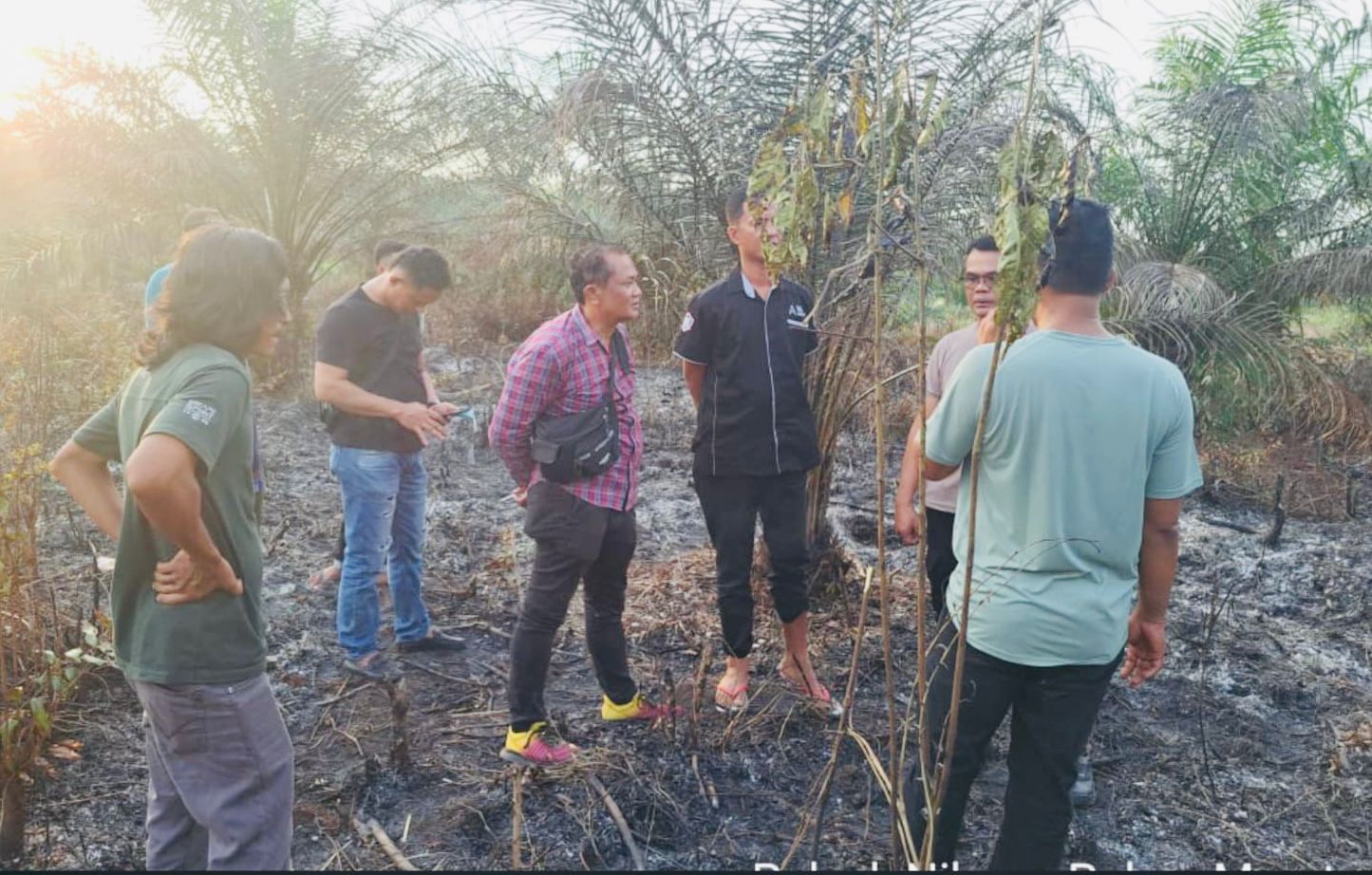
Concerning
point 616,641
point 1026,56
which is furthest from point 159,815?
point 1026,56

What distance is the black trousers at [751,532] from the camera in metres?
3.62

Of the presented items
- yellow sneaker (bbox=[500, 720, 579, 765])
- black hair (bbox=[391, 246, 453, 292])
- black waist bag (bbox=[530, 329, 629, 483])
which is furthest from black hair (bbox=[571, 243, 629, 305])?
yellow sneaker (bbox=[500, 720, 579, 765])

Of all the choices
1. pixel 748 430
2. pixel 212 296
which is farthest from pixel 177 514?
pixel 748 430

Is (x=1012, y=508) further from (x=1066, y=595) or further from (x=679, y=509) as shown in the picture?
(x=679, y=509)

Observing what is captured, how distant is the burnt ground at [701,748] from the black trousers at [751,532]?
373 millimetres

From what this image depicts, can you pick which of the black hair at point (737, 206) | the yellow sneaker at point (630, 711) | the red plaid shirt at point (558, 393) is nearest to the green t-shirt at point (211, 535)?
the red plaid shirt at point (558, 393)

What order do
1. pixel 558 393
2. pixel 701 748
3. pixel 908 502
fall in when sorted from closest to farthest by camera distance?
pixel 908 502 → pixel 558 393 → pixel 701 748

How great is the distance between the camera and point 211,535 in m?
1.99

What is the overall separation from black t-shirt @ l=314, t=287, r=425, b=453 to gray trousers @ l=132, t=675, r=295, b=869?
189cm

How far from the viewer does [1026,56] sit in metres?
4.75

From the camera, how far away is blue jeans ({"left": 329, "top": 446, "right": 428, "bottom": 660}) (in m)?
3.87

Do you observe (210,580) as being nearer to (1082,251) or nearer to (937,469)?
(937,469)

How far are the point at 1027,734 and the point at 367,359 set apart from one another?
109 inches

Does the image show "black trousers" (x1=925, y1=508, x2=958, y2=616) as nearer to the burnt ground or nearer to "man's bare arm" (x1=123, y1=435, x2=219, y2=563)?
the burnt ground
